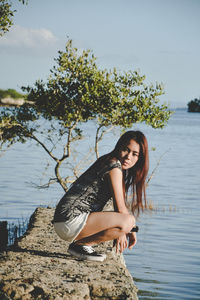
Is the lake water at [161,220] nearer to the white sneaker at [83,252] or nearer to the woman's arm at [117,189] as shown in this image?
the white sneaker at [83,252]

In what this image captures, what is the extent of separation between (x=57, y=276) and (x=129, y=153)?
1.87 metres

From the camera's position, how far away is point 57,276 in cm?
538

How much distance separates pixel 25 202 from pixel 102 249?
11.6 m

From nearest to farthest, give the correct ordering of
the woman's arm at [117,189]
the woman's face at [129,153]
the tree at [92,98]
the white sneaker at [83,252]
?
the woman's arm at [117,189] → the woman's face at [129,153] → the white sneaker at [83,252] → the tree at [92,98]

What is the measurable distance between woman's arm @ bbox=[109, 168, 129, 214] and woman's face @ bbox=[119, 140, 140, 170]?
26 centimetres

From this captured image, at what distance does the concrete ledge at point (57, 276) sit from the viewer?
4980 mm

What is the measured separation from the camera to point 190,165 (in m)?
33.7

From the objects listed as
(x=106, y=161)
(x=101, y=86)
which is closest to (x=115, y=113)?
(x=101, y=86)

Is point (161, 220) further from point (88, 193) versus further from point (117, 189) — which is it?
point (117, 189)

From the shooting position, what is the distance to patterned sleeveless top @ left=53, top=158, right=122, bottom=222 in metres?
5.77

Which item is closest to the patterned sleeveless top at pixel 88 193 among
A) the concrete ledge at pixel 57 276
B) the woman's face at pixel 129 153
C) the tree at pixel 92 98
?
the woman's face at pixel 129 153

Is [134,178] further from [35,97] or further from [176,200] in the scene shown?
[176,200]

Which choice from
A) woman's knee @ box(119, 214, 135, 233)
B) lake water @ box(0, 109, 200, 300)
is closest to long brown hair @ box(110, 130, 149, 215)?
woman's knee @ box(119, 214, 135, 233)

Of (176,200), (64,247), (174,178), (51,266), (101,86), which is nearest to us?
(51,266)
